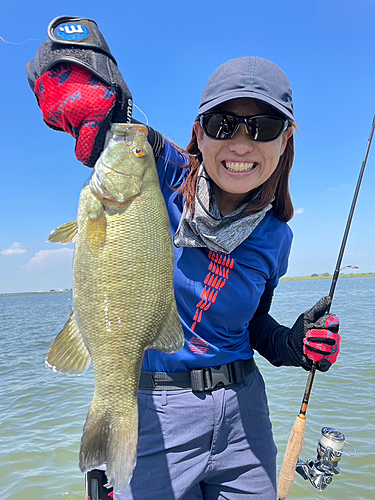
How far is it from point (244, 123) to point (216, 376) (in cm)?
134

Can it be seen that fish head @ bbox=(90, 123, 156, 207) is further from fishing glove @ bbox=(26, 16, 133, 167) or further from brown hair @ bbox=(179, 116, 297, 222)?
brown hair @ bbox=(179, 116, 297, 222)

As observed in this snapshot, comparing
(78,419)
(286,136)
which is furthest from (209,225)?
(78,419)

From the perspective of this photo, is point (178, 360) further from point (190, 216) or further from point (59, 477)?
point (59, 477)

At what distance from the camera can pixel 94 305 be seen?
5.04 feet

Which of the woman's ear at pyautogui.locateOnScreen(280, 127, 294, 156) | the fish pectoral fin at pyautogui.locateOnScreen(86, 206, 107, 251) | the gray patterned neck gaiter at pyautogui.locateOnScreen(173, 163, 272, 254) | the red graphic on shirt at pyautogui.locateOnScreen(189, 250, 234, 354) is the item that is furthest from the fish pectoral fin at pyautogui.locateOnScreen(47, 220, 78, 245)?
the woman's ear at pyautogui.locateOnScreen(280, 127, 294, 156)

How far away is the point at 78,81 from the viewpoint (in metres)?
1.55

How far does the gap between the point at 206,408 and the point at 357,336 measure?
11.5 m

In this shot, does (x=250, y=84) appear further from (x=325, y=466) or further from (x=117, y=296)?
(x=325, y=466)

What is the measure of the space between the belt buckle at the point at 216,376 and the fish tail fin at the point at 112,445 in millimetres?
477

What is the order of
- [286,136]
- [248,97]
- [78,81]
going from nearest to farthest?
[78,81], [248,97], [286,136]

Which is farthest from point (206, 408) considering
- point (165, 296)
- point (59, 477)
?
point (59, 477)

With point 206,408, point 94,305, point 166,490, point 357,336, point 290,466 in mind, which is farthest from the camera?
point 357,336

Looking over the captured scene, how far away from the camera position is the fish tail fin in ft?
4.92

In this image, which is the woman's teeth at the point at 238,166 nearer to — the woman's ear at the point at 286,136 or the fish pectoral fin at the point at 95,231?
the woman's ear at the point at 286,136
